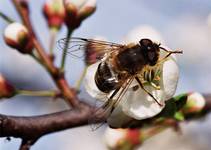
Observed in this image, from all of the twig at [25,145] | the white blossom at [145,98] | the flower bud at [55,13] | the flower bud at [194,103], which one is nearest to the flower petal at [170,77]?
the white blossom at [145,98]

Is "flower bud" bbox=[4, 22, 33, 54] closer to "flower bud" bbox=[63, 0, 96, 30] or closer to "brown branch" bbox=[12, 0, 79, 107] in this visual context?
"brown branch" bbox=[12, 0, 79, 107]

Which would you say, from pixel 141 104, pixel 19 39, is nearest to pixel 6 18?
pixel 19 39

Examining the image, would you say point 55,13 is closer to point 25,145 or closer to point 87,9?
point 87,9

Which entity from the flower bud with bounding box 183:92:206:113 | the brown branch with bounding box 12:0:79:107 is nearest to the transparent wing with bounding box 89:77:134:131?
the flower bud with bounding box 183:92:206:113

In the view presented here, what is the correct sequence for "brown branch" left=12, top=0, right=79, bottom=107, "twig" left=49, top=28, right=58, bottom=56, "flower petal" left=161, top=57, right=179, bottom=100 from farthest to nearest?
"twig" left=49, top=28, right=58, bottom=56 → "brown branch" left=12, top=0, right=79, bottom=107 → "flower petal" left=161, top=57, right=179, bottom=100

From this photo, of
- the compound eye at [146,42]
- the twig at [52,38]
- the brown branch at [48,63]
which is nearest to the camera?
the compound eye at [146,42]

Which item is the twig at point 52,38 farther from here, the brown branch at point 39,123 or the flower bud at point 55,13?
the brown branch at point 39,123

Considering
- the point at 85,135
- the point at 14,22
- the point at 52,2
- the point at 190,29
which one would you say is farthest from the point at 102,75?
the point at 190,29
